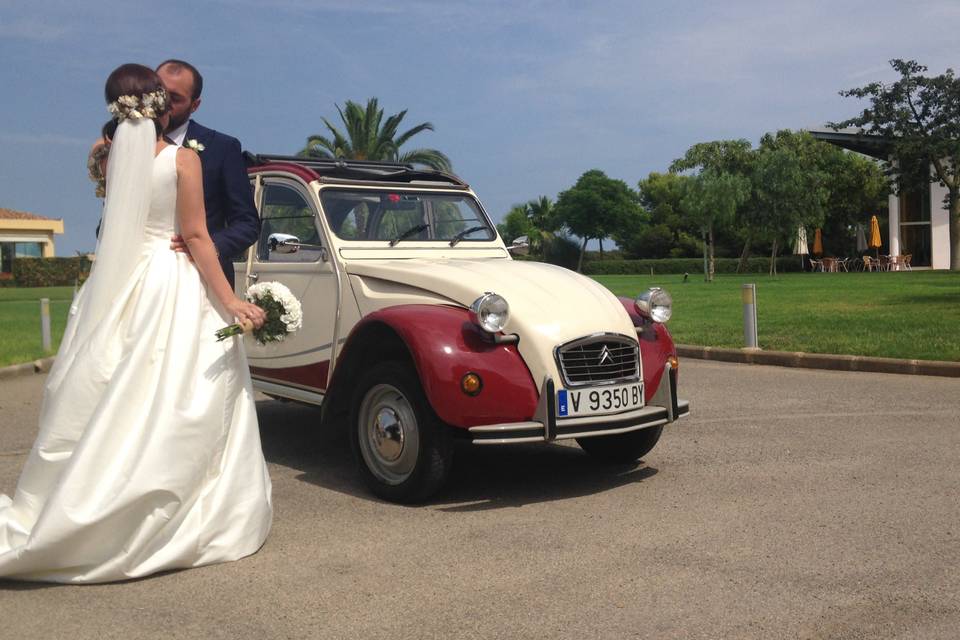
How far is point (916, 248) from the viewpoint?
64.3m

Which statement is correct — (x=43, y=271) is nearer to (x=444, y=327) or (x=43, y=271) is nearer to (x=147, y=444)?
(x=444, y=327)

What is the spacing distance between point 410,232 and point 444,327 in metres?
1.82

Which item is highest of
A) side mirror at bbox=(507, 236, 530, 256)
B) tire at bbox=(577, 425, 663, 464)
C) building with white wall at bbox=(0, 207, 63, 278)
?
building with white wall at bbox=(0, 207, 63, 278)

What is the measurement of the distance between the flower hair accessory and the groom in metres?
0.38

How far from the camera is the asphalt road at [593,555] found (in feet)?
12.4

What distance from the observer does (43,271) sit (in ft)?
202

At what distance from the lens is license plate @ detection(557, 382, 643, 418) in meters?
5.59

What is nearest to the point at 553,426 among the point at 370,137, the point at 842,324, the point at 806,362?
the point at 806,362

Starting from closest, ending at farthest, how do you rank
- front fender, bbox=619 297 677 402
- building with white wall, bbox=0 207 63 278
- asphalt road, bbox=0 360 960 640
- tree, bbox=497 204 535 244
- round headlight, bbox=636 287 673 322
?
1. asphalt road, bbox=0 360 960 640
2. front fender, bbox=619 297 677 402
3. round headlight, bbox=636 287 673 322
4. building with white wall, bbox=0 207 63 278
5. tree, bbox=497 204 535 244

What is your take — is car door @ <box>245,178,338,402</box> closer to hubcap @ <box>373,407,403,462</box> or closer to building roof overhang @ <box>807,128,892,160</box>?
hubcap @ <box>373,407,403,462</box>

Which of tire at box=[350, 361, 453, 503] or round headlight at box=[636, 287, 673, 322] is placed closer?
tire at box=[350, 361, 453, 503]

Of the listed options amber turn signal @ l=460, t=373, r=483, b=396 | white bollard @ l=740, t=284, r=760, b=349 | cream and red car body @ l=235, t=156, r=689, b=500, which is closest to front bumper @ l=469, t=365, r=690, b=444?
cream and red car body @ l=235, t=156, r=689, b=500

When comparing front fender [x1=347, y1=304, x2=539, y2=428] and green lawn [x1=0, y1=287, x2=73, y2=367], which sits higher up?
front fender [x1=347, y1=304, x2=539, y2=428]

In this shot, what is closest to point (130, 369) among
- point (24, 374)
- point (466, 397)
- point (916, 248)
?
point (466, 397)
